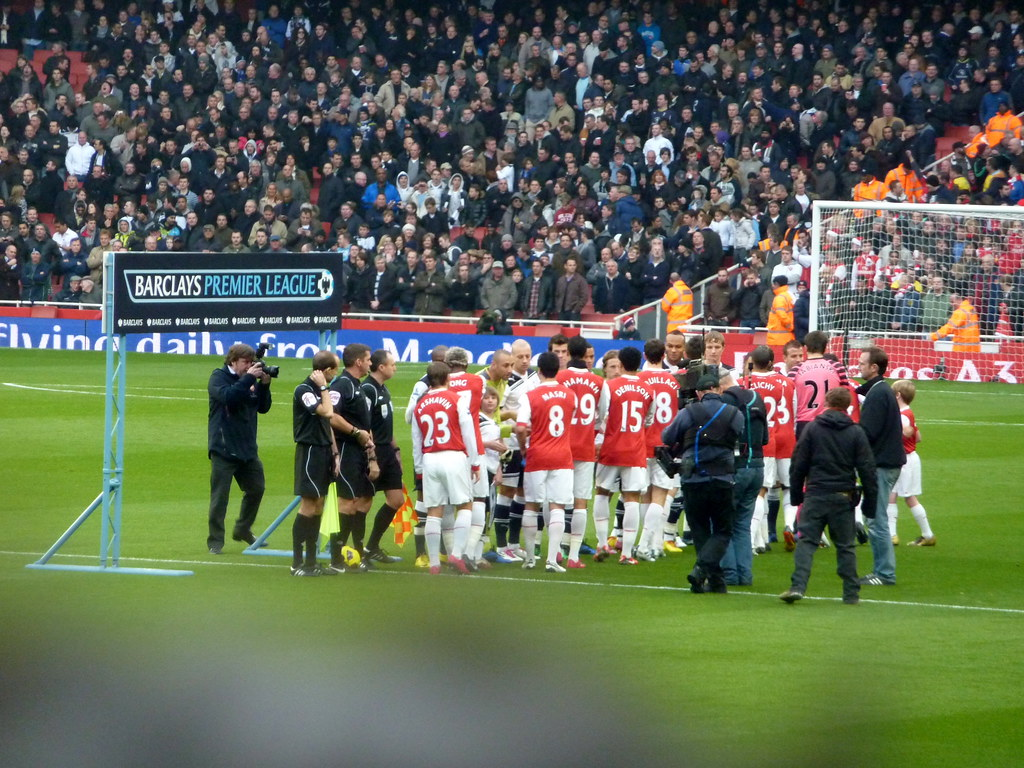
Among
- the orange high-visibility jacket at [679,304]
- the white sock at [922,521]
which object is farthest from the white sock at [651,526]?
the orange high-visibility jacket at [679,304]

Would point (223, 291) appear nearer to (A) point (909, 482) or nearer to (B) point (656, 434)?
(B) point (656, 434)

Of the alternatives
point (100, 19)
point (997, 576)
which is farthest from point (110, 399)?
point (100, 19)

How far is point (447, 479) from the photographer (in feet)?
42.1

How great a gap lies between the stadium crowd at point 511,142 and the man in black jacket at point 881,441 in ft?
43.8

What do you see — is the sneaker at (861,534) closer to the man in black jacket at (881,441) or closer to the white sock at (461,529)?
the man in black jacket at (881,441)

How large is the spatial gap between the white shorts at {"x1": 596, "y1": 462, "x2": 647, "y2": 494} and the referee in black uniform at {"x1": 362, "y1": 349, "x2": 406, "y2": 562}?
70.3 inches

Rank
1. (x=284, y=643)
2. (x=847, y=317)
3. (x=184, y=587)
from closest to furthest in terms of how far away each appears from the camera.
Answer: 1. (x=284, y=643)
2. (x=184, y=587)
3. (x=847, y=317)

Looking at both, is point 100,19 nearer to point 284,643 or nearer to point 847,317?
point 847,317

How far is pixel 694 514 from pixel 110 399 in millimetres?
4851

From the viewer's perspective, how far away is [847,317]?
24797mm

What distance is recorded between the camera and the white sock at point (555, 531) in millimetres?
13305

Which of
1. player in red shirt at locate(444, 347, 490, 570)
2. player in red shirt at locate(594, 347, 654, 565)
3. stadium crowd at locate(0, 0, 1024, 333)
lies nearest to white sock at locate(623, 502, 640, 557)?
player in red shirt at locate(594, 347, 654, 565)

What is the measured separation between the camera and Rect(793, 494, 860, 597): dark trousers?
38.8 ft

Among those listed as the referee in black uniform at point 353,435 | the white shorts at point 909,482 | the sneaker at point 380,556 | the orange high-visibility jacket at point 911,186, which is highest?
the orange high-visibility jacket at point 911,186
